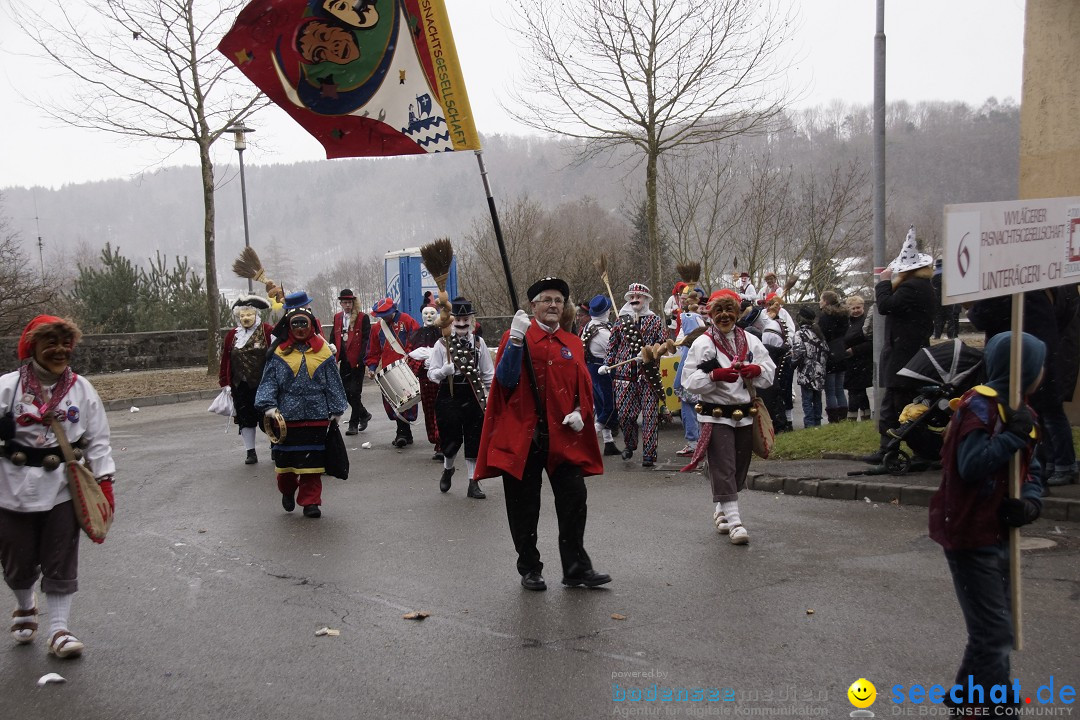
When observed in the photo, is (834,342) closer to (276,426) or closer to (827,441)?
(827,441)

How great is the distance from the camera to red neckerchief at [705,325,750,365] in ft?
25.1

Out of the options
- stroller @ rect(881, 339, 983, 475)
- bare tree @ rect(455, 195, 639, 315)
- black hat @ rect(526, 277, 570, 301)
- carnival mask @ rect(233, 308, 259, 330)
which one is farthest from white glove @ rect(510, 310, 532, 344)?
bare tree @ rect(455, 195, 639, 315)

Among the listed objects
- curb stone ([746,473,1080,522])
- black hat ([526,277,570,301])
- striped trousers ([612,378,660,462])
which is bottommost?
curb stone ([746,473,1080,522])

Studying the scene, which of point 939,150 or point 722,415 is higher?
point 939,150

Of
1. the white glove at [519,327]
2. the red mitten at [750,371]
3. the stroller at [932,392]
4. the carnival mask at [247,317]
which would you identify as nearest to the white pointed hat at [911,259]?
the stroller at [932,392]

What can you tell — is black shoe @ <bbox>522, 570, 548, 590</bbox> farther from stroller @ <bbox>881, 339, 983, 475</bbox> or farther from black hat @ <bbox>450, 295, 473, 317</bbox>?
stroller @ <bbox>881, 339, 983, 475</bbox>

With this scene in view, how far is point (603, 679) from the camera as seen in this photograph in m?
4.86

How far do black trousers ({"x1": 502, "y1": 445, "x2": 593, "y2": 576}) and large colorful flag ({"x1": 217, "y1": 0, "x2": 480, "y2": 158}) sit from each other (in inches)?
88.3

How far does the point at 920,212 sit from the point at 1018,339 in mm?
47762

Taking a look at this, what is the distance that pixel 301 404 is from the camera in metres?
9.10

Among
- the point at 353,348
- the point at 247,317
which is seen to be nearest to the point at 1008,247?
the point at 247,317

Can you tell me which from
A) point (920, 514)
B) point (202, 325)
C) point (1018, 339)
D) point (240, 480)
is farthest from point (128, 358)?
point (1018, 339)

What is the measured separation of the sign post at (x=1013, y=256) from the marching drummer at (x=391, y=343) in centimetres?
930

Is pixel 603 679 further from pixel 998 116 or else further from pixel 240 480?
pixel 998 116
